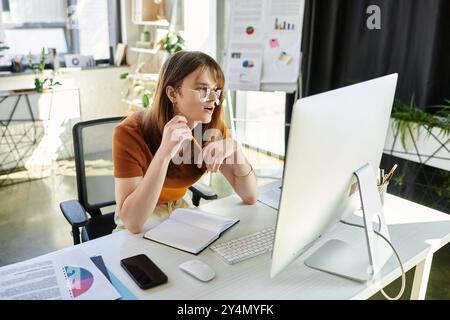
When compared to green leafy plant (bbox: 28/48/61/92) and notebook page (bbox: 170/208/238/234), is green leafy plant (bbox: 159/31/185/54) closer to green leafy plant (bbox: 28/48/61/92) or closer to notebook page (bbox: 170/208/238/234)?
green leafy plant (bbox: 28/48/61/92)

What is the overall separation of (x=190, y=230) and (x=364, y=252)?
555mm

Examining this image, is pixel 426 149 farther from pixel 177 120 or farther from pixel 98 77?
pixel 98 77

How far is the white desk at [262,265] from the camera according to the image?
3.79ft

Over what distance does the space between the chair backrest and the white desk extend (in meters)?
0.52

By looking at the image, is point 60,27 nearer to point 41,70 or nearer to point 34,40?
point 34,40

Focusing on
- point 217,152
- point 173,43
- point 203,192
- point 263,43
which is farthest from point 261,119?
point 217,152

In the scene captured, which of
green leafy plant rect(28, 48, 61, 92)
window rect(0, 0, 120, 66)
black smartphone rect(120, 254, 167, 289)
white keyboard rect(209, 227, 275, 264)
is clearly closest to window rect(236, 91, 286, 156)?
window rect(0, 0, 120, 66)

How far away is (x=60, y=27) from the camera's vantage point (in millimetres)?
4496

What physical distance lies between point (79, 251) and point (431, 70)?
2487 mm

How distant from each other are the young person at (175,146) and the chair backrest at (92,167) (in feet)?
0.83

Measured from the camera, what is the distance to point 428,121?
280cm

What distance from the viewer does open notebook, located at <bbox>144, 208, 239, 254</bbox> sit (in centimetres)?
137

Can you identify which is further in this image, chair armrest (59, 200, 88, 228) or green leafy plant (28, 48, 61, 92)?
green leafy plant (28, 48, 61, 92)
